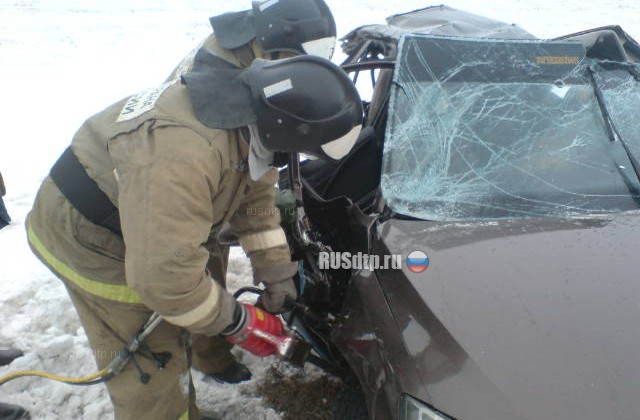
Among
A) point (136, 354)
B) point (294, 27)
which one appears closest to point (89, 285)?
point (136, 354)

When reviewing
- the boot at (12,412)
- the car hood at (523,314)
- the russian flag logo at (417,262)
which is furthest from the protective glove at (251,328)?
the boot at (12,412)

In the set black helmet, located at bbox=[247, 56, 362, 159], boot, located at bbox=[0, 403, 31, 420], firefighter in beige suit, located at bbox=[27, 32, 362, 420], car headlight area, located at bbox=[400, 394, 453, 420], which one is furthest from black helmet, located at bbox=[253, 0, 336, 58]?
boot, located at bbox=[0, 403, 31, 420]

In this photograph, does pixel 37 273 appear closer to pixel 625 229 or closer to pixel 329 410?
pixel 329 410

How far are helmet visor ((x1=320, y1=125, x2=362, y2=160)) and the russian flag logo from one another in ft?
1.32

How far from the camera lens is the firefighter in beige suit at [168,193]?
4.17ft

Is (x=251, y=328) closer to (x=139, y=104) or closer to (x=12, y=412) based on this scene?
(x=139, y=104)

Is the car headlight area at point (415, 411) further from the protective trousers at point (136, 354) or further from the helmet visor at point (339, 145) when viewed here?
the protective trousers at point (136, 354)

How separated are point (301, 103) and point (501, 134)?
1050 millimetres

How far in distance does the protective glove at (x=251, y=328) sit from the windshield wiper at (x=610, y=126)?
1466 millimetres

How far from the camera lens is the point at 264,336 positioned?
1771 millimetres

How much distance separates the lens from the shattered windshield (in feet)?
5.90

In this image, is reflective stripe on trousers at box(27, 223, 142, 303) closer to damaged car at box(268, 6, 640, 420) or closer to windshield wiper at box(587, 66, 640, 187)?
damaged car at box(268, 6, 640, 420)

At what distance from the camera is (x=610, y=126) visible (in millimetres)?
1987

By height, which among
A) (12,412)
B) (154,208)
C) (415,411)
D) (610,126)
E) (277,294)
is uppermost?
(154,208)
